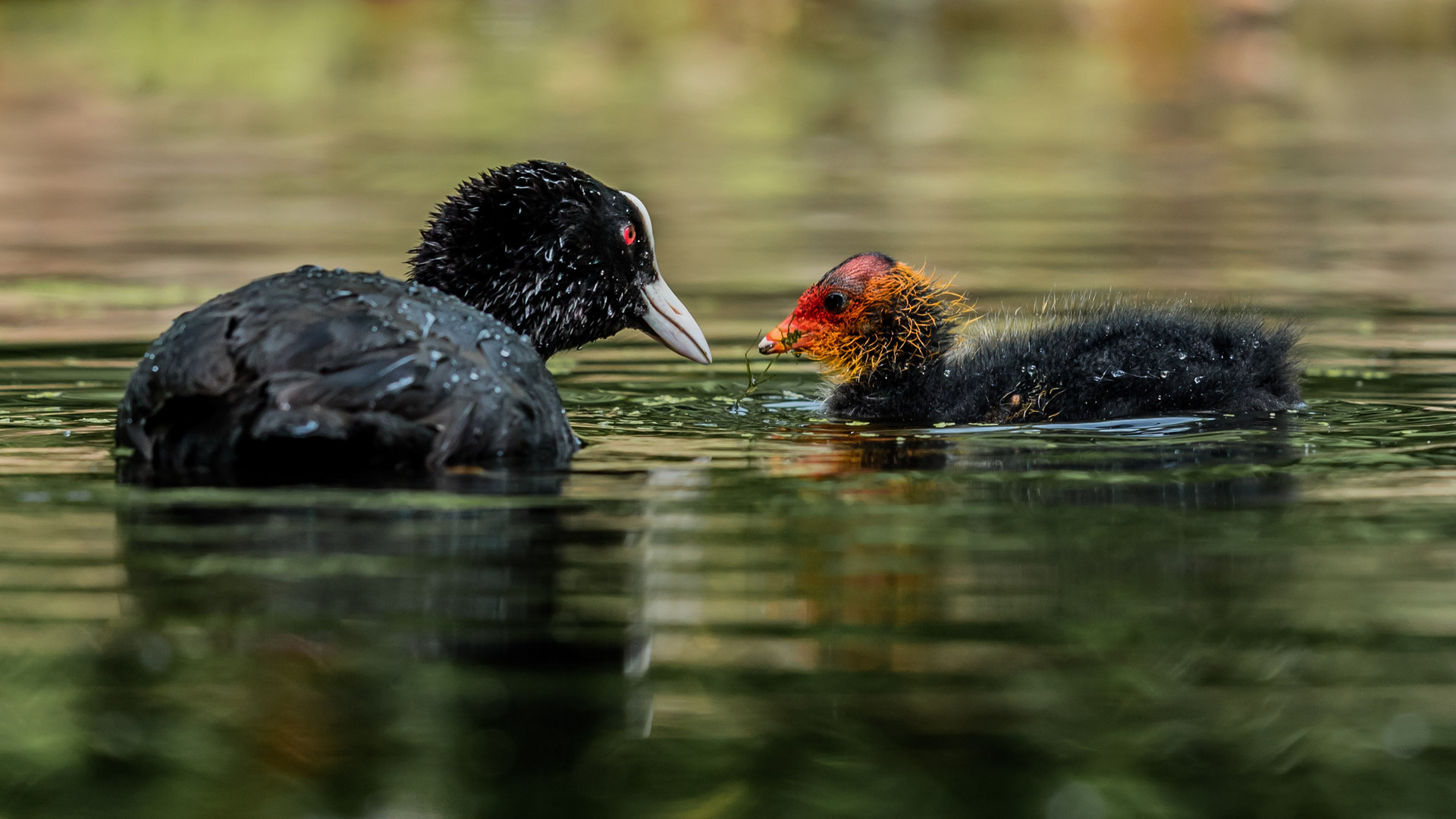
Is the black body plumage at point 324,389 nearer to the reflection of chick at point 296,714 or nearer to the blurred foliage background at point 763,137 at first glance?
the reflection of chick at point 296,714

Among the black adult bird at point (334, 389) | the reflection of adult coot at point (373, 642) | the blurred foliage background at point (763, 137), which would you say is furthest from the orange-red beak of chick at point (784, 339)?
the reflection of adult coot at point (373, 642)

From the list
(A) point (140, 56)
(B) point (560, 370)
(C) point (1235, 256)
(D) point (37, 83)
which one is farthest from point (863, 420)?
(A) point (140, 56)

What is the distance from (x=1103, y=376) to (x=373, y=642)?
3.83 meters

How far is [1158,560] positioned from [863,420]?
271 centimetres

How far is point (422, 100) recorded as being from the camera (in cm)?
2536

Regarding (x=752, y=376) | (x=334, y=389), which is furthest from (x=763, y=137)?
(x=334, y=389)

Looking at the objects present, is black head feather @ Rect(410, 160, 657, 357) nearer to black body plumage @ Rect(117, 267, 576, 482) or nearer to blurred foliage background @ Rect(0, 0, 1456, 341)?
black body plumage @ Rect(117, 267, 576, 482)

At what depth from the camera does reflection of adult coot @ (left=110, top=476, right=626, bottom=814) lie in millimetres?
3430

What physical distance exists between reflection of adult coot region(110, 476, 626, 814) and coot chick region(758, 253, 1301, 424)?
2.51 m

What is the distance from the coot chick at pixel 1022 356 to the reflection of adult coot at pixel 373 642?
2509 mm

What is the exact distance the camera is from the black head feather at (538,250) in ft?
22.6

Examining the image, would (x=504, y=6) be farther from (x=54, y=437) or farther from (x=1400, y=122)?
(x=54, y=437)

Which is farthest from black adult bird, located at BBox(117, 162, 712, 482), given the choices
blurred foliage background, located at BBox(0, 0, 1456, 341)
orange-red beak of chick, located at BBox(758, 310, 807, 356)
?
blurred foliage background, located at BBox(0, 0, 1456, 341)

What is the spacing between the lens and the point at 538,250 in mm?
6973
